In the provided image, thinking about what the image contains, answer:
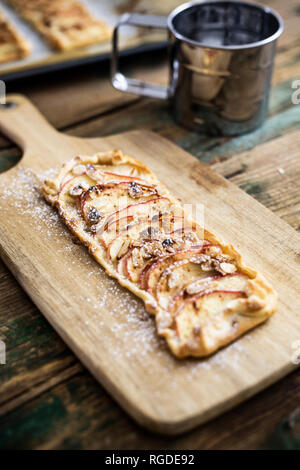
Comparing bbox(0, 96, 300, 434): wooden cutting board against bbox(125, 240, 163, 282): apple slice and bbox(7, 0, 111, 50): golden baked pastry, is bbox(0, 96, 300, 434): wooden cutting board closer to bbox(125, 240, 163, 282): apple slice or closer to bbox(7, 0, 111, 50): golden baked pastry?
bbox(125, 240, 163, 282): apple slice

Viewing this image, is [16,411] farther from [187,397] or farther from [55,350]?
[187,397]

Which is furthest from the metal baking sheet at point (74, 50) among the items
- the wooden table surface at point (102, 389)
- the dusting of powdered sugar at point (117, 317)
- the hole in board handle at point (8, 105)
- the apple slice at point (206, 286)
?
the apple slice at point (206, 286)

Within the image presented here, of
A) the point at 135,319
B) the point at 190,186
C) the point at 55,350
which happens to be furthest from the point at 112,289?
the point at 190,186

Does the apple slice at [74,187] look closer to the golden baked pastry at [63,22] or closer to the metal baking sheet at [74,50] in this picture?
the metal baking sheet at [74,50]

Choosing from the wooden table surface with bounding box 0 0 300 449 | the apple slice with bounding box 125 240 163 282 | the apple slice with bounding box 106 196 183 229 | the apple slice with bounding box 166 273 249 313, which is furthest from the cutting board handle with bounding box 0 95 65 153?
the apple slice with bounding box 166 273 249 313

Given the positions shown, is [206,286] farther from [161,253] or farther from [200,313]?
[161,253]
